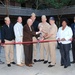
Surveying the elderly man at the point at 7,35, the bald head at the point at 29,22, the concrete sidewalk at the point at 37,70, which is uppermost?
the bald head at the point at 29,22

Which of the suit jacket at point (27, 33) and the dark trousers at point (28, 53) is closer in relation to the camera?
the suit jacket at point (27, 33)

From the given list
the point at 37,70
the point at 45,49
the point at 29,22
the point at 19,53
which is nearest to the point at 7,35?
the point at 19,53

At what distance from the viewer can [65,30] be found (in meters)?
9.52

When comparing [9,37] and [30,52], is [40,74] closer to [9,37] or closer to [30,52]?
[30,52]

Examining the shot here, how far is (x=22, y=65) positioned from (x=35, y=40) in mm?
1111

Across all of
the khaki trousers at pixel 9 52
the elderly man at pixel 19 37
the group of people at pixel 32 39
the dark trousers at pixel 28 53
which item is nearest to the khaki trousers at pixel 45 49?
the group of people at pixel 32 39

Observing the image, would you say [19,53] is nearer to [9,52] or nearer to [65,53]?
[9,52]

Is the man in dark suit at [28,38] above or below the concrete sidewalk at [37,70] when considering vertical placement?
above

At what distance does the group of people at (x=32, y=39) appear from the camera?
9578mm

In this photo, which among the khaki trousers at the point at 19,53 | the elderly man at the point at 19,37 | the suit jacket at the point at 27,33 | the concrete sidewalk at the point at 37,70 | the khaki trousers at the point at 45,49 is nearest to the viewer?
the concrete sidewalk at the point at 37,70

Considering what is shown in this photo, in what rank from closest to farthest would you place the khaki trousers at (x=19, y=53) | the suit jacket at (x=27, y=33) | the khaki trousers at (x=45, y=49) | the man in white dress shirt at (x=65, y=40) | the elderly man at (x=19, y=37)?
1. the man in white dress shirt at (x=65, y=40)
2. the suit jacket at (x=27, y=33)
3. the elderly man at (x=19, y=37)
4. the khaki trousers at (x=19, y=53)
5. the khaki trousers at (x=45, y=49)

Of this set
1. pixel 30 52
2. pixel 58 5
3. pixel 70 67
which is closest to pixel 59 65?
pixel 70 67

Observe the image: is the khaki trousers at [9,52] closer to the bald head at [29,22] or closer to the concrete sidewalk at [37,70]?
the concrete sidewalk at [37,70]

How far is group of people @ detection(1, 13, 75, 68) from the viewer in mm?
9578
